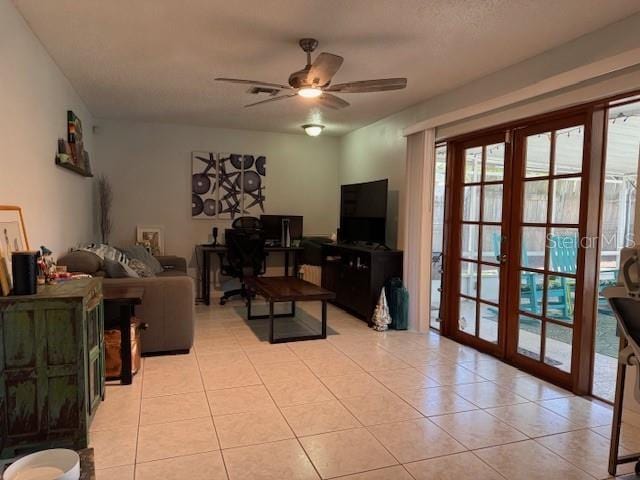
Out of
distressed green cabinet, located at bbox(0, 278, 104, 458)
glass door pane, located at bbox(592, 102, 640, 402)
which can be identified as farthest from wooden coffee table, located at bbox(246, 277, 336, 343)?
glass door pane, located at bbox(592, 102, 640, 402)

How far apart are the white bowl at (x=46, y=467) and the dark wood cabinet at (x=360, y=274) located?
337 cm

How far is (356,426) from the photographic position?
2.47 metres

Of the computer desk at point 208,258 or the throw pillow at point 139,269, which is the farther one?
the computer desk at point 208,258

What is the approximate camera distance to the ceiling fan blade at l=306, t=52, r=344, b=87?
2635 millimetres

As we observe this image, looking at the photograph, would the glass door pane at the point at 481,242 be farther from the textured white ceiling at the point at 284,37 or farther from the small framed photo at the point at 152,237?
the small framed photo at the point at 152,237

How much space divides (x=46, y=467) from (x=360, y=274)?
3601 mm

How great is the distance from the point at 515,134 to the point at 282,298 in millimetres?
2313

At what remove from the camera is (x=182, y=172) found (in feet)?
19.3

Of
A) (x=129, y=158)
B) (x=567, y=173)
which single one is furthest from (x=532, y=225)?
(x=129, y=158)

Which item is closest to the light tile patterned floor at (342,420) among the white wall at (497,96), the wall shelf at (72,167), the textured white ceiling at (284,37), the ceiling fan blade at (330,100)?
the wall shelf at (72,167)

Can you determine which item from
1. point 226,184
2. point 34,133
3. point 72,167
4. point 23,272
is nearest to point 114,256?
point 72,167

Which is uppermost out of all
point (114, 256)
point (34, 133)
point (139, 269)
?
point (34, 133)

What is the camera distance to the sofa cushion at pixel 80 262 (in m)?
3.44

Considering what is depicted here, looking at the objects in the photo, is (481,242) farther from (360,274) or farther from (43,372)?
(43,372)
